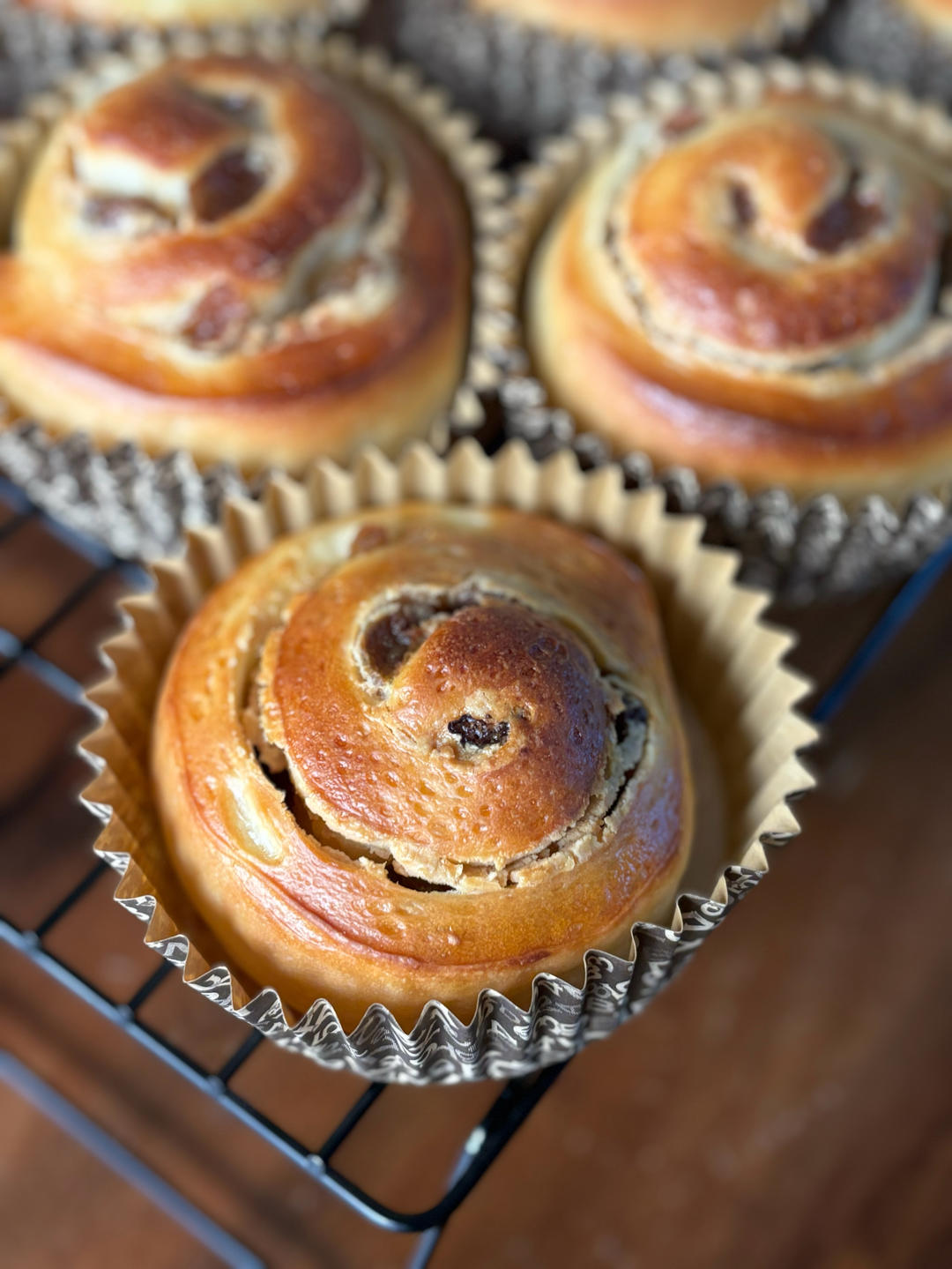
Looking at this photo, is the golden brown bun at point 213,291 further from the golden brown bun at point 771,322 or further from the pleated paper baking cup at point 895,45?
the pleated paper baking cup at point 895,45

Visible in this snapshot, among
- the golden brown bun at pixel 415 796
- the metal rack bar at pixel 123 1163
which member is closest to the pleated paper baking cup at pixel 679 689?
the golden brown bun at pixel 415 796

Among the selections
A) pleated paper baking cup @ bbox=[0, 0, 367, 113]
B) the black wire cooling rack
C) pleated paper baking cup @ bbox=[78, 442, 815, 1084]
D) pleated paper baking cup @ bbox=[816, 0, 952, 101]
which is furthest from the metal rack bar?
pleated paper baking cup @ bbox=[816, 0, 952, 101]

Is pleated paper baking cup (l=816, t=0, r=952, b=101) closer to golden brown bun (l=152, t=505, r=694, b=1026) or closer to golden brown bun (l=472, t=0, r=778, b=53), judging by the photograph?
golden brown bun (l=472, t=0, r=778, b=53)

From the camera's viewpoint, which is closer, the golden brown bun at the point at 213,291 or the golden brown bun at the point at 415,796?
the golden brown bun at the point at 415,796

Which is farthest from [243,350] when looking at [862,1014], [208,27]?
[862,1014]

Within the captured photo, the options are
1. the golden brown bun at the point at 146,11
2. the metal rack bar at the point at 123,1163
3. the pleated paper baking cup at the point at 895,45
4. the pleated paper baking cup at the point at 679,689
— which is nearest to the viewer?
the pleated paper baking cup at the point at 679,689

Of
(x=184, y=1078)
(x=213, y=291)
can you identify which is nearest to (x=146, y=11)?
(x=213, y=291)

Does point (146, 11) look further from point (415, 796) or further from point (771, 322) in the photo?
point (415, 796)
